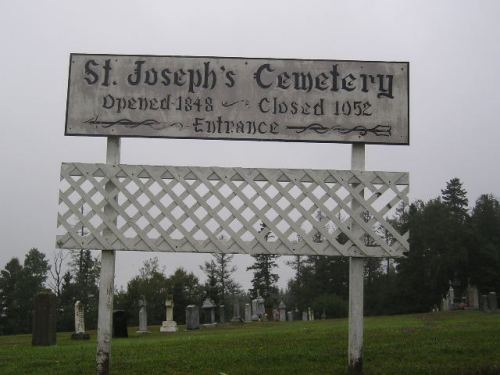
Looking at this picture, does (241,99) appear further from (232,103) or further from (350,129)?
(350,129)

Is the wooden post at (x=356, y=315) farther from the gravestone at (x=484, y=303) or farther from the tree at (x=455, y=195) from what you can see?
the tree at (x=455, y=195)

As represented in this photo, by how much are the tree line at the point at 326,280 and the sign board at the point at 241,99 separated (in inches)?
1424

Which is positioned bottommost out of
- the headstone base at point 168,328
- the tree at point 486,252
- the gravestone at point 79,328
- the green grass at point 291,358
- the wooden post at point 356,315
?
the headstone base at point 168,328

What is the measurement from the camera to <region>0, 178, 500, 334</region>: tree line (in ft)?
158

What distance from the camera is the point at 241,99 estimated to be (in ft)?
27.8

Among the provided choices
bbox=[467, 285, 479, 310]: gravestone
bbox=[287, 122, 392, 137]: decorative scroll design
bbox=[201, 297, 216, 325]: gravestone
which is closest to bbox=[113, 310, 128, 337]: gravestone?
bbox=[201, 297, 216, 325]: gravestone

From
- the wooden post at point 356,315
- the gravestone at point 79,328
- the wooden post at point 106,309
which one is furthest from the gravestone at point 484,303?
the wooden post at point 106,309

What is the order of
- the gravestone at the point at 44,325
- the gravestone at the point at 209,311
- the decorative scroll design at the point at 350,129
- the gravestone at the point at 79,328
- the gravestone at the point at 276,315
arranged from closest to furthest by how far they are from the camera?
the decorative scroll design at the point at 350,129
the gravestone at the point at 44,325
the gravestone at the point at 79,328
the gravestone at the point at 209,311
the gravestone at the point at 276,315

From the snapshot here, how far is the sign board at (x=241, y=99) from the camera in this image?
8.44 m

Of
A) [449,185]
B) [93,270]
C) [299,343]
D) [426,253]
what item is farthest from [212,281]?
[299,343]

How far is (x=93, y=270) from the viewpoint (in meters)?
55.7

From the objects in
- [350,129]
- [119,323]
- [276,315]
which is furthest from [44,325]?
[276,315]

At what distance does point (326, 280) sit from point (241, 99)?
53.4 metres

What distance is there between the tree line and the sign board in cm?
3618
